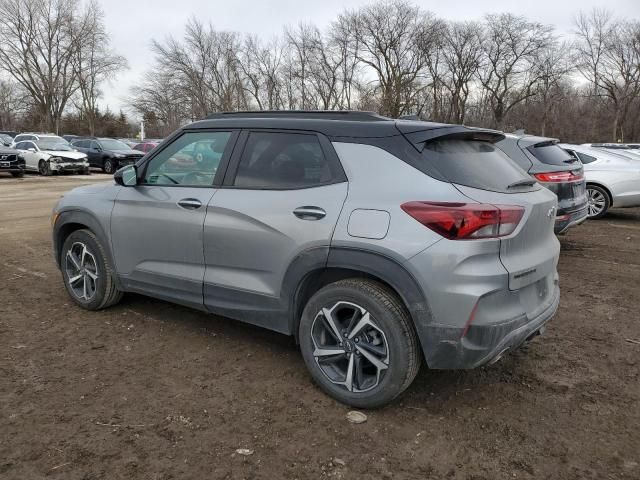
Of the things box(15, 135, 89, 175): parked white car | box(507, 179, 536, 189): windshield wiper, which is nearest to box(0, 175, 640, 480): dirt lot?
box(507, 179, 536, 189): windshield wiper

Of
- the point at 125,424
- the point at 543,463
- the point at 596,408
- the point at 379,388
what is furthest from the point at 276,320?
the point at 596,408

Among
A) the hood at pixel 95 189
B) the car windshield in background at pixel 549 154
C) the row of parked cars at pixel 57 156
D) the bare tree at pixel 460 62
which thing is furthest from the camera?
the bare tree at pixel 460 62

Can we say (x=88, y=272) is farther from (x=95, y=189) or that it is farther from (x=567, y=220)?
(x=567, y=220)

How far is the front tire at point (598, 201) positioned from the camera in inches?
411

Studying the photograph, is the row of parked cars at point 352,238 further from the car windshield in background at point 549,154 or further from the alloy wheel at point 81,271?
the car windshield in background at point 549,154

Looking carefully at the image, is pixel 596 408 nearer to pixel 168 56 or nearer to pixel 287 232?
pixel 287 232

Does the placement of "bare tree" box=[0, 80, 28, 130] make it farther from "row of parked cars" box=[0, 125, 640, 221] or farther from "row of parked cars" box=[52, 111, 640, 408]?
"row of parked cars" box=[52, 111, 640, 408]

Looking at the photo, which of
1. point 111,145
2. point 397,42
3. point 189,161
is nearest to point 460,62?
point 397,42

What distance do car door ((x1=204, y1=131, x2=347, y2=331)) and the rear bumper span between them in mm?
774

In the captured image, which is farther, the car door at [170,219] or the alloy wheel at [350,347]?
the car door at [170,219]

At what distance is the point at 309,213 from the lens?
10.0 ft

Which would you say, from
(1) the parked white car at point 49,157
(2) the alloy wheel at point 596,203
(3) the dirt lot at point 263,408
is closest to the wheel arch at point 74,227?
(3) the dirt lot at point 263,408

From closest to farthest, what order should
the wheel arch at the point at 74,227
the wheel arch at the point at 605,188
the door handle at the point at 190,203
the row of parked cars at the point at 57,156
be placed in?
the door handle at the point at 190,203 < the wheel arch at the point at 74,227 < the wheel arch at the point at 605,188 < the row of parked cars at the point at 57,156

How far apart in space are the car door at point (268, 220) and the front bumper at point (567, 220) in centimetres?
409
